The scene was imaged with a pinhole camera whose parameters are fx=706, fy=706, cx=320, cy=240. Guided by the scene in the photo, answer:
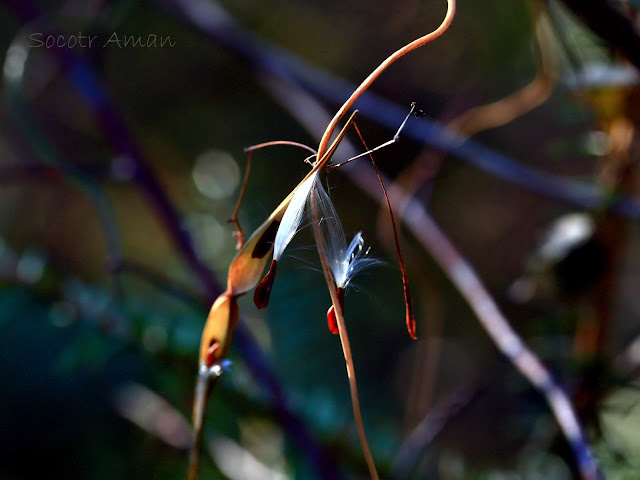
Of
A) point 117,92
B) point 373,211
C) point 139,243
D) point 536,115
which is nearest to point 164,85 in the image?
point 117,92

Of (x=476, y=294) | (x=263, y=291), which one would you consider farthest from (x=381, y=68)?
(x=476, y=294)

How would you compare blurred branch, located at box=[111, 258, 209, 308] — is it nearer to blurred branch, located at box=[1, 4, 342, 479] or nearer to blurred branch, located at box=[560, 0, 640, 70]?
blurred branch, located at box=[1, 4, 342, 479]

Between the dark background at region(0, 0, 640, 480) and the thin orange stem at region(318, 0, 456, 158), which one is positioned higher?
the thin orange stem at region(318, 0, 456, 158)

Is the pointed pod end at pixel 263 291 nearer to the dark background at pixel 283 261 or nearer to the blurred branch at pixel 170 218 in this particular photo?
the dark background at pixel 283 261

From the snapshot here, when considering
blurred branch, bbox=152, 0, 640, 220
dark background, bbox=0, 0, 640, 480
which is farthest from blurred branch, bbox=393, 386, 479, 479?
blurred branch, bbox=152, 0, 640, 220

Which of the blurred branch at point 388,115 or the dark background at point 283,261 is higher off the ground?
the blurred branch at point 388,115

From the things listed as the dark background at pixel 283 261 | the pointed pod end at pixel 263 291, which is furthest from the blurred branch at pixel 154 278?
the pointed pod end at pixel 263 291

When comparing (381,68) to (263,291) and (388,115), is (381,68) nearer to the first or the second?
(263,291)
